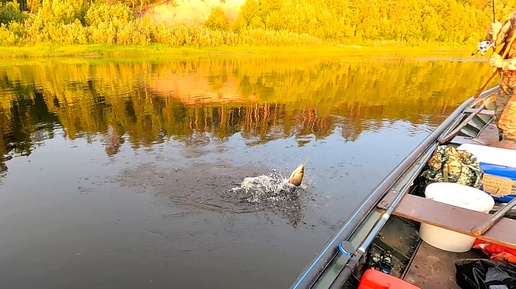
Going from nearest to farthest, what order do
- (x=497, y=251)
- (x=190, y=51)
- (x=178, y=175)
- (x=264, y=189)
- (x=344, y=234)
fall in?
(x=344, y=234)
(x=497, y=251)
(x=264, y=189)
(x=178, y=175)
(x=190, y=51)

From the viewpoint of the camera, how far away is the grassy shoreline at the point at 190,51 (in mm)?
37344

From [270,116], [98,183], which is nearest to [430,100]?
[270,116]

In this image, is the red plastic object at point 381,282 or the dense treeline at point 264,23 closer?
the red plastic object at point 381,282

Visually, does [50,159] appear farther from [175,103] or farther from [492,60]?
[492,60]

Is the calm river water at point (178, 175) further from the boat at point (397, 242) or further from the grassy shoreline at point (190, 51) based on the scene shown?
the grassy shoreline at point (190, 51)

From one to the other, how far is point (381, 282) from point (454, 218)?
139 cm

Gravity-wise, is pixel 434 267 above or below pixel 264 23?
below

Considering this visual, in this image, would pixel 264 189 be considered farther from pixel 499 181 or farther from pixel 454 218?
pixel 454 218

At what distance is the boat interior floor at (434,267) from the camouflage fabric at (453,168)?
1.38 metres

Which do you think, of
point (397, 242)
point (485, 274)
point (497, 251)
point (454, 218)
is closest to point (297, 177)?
point (397, 242)

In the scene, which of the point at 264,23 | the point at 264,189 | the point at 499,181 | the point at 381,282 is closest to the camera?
the point at 381,282

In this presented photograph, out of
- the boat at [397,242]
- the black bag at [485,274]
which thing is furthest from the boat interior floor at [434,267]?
Result: the black bag at [485,274]

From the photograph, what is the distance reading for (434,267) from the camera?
3967 mm

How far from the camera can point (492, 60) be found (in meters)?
6.65
